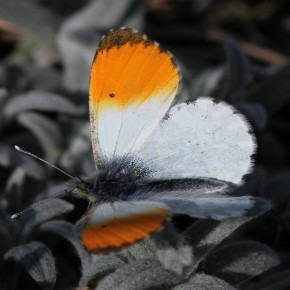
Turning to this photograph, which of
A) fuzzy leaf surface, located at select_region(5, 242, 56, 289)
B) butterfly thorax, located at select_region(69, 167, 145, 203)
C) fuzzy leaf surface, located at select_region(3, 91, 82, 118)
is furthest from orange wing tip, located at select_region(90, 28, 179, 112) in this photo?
→ fuzzy leaf surface, located at select_region(3, 91, 82, 118)

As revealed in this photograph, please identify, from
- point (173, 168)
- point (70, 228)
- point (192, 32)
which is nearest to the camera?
point (173, 168)

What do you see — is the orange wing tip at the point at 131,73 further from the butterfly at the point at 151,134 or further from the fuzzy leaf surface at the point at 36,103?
the fuzzy leaf surface at the point at 36,103

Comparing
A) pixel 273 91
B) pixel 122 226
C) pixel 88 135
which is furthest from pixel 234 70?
pixel 122 226

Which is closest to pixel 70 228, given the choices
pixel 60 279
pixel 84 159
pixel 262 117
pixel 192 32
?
pixel 60 279

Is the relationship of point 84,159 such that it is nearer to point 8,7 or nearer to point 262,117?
point 262,117

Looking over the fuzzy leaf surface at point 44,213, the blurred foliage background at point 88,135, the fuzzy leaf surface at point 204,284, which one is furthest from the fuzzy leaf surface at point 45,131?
the fuzzy leaf surface at point 204,284

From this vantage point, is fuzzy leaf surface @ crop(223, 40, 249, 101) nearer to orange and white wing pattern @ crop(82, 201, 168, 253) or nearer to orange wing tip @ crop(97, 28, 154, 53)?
orange wing tip @ crop(97, 28, 154, 53)
